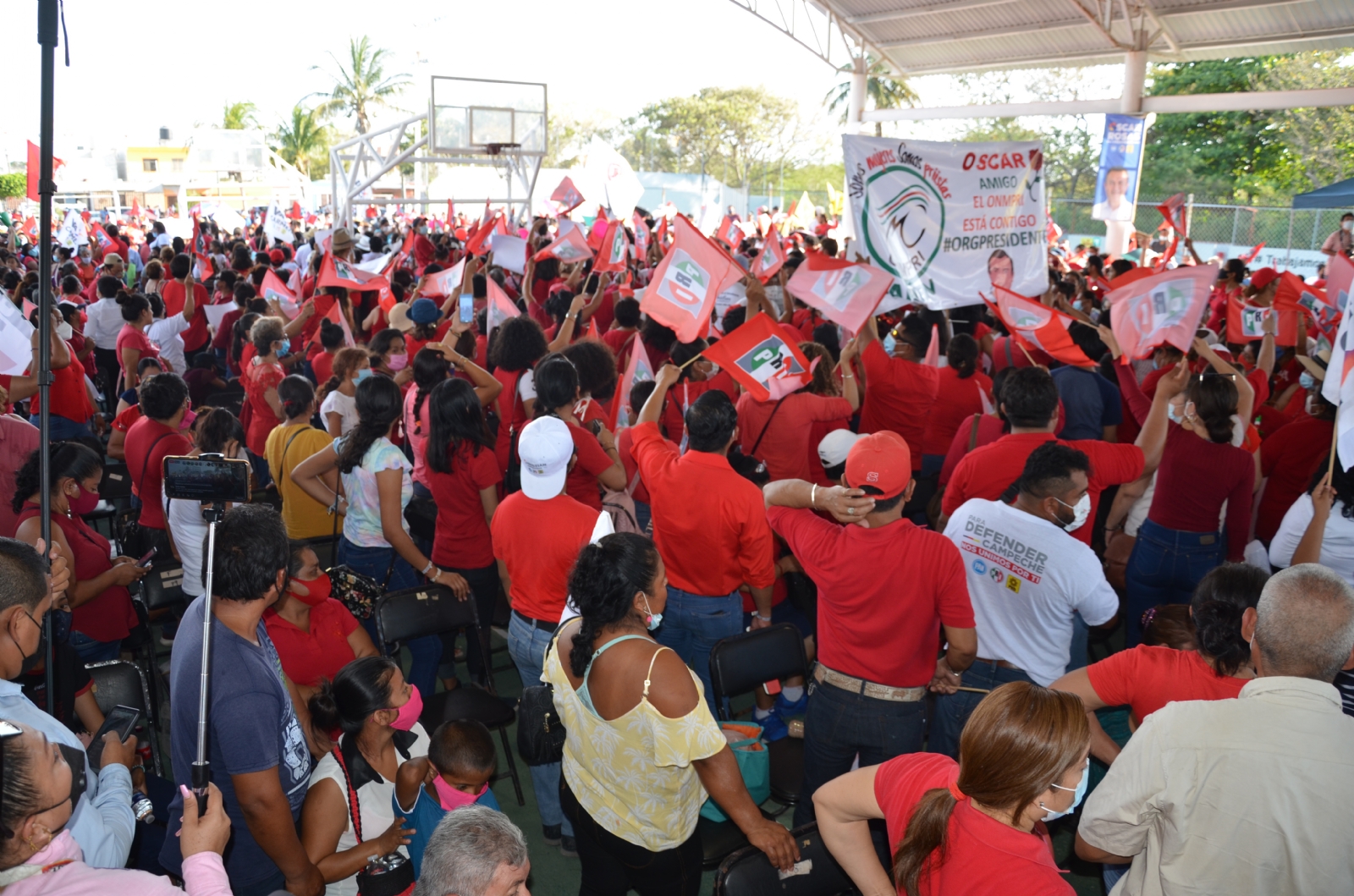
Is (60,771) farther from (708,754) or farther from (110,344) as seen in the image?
(110,344)

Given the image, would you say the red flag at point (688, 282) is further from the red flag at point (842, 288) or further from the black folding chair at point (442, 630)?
the black folding chair at point (442, 630)

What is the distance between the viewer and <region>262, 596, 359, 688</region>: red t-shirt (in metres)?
3.38

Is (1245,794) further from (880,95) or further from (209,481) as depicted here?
(880,95)

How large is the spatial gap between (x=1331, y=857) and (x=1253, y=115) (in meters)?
36.8

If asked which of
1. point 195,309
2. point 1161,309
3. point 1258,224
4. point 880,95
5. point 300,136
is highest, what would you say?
A: point 880,95

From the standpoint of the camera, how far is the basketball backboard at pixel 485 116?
60.3 ft

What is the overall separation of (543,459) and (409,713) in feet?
3.30

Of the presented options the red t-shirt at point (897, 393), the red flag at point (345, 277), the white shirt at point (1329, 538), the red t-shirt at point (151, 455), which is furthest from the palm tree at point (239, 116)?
the white shirt at point (1329, 538)

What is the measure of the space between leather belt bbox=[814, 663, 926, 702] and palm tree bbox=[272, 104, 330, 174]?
59.3 m

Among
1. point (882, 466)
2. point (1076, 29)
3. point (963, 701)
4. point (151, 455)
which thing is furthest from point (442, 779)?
point (1076, 29)

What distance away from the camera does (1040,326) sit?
5.30 m

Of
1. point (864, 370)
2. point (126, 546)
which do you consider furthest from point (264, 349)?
point (864, 370)

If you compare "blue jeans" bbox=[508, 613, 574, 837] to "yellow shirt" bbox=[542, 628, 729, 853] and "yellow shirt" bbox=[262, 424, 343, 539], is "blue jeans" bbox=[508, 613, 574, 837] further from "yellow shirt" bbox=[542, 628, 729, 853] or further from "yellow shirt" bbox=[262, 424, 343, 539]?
"yellow shirt" bbox=[262, 424, 343, 539]

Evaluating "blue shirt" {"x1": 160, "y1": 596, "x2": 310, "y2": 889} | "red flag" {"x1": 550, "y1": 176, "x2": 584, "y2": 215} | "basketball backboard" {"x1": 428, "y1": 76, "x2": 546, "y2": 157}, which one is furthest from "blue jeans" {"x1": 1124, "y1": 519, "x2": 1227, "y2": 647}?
"basketball backboard" {"x1": 428, "y1": 76, "x2": 546, "y2": 157}
